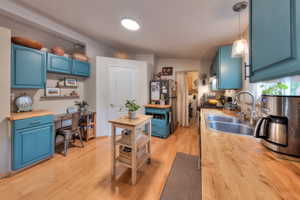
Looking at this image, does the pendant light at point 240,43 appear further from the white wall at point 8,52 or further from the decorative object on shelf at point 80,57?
the decorative object on shelf at point 80,57

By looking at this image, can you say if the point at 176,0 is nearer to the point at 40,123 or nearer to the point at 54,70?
the point at 54,70

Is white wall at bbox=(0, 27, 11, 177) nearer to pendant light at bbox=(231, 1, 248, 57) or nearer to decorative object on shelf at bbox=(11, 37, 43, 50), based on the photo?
decorative object on shelf at bbox=(11, 37, 43, 50)

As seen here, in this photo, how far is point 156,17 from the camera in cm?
189

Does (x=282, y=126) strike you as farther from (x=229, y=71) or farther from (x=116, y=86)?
(x=116, y=86)

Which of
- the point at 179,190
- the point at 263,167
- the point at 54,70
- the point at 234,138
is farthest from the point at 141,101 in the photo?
the point at 263,167

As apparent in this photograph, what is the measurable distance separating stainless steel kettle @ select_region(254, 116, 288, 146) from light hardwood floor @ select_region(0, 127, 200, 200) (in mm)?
1301

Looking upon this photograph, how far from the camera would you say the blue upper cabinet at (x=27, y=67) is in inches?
73.2

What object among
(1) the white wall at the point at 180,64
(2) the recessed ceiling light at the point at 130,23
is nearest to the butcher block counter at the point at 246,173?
(2) the recessed ceiling light at the point at 130,23

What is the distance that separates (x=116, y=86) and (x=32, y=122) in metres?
1.82

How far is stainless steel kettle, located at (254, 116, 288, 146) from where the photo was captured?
0.73 m

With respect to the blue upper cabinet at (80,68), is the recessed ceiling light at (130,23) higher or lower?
higher

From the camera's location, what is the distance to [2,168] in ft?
5.28

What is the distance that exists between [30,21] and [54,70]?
0.88 m

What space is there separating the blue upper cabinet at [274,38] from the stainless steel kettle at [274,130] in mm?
300
